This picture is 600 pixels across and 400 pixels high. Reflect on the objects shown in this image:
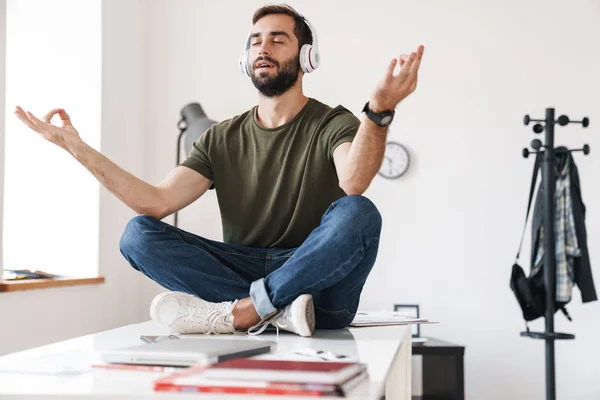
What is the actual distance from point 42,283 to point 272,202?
1.62 m

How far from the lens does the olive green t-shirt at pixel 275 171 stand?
6.83 ft

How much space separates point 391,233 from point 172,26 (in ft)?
6.03

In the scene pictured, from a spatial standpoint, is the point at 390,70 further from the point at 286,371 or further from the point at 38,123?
the point at 38,123

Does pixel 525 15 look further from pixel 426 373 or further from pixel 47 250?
pixel 47 250

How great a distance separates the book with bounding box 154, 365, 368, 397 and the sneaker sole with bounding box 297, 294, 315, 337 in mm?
756

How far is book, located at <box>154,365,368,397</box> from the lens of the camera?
3.08ft

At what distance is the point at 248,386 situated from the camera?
962 millimetres

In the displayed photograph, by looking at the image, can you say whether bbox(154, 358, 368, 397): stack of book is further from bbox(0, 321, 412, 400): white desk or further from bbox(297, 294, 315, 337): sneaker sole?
bbox(297, 294, 315, 337): sneaker sole

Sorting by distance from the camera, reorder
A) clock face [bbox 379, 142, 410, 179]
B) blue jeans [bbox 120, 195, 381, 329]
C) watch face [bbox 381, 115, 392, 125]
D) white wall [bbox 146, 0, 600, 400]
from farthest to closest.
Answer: clock face [bbox 379, 142, 410, 179] < white wall [bbox 146, 0, 600, 400] < blue jeans [bbox 120, 195, 381, 329] < watch face [bbox 381, 115, 392, 125]

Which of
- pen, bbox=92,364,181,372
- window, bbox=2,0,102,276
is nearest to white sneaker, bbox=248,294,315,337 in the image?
pen, bbox=92,364,181,372

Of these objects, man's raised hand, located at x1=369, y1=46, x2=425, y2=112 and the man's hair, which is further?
the man's hair

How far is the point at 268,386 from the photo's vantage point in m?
0.95

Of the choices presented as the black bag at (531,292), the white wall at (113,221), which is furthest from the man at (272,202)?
the black bag at (531,292)

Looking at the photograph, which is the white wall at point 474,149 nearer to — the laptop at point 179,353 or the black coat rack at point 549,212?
the black coat rack at point 549,212
